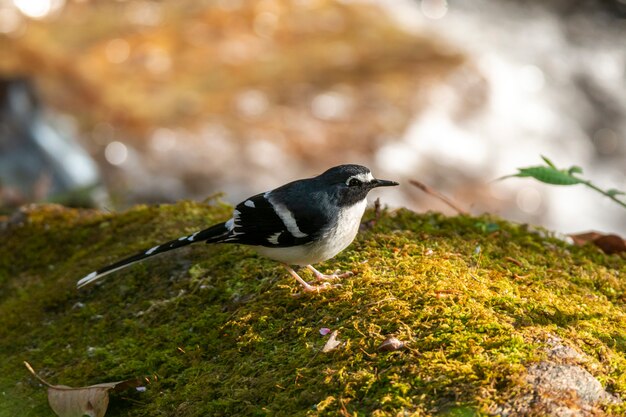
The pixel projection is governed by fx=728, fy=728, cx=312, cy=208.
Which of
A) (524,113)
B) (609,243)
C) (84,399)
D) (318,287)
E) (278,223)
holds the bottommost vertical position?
(524,113)

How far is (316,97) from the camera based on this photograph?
1409 cm

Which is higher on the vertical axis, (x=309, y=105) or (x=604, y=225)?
(x=309, y=105)

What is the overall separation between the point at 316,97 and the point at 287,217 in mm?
9960

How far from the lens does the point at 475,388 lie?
118 inches

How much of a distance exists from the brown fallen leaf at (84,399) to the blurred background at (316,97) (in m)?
7.73

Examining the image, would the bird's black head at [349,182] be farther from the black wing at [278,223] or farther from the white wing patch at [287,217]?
the white wing patch at [287,217]

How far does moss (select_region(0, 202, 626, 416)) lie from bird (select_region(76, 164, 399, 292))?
17 cm

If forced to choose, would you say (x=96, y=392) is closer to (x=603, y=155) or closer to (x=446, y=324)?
(x=446, y=324)

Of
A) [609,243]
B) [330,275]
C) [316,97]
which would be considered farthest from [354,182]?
[316,97]

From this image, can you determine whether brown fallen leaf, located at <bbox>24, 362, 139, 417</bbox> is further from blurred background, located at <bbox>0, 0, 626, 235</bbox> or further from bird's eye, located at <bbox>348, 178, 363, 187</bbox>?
blurred background, located at <bbox>0, 0, 626, 235</bbox>

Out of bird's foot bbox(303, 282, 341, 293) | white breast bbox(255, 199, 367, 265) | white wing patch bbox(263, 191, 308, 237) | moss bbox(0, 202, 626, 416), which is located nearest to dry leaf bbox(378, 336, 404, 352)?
moss bbox(0, 202, 626, 416)

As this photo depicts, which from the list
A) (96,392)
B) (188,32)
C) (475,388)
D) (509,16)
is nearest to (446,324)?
(475,388)

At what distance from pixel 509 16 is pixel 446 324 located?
1507 cm

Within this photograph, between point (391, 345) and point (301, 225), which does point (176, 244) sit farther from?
point (391, 345)
